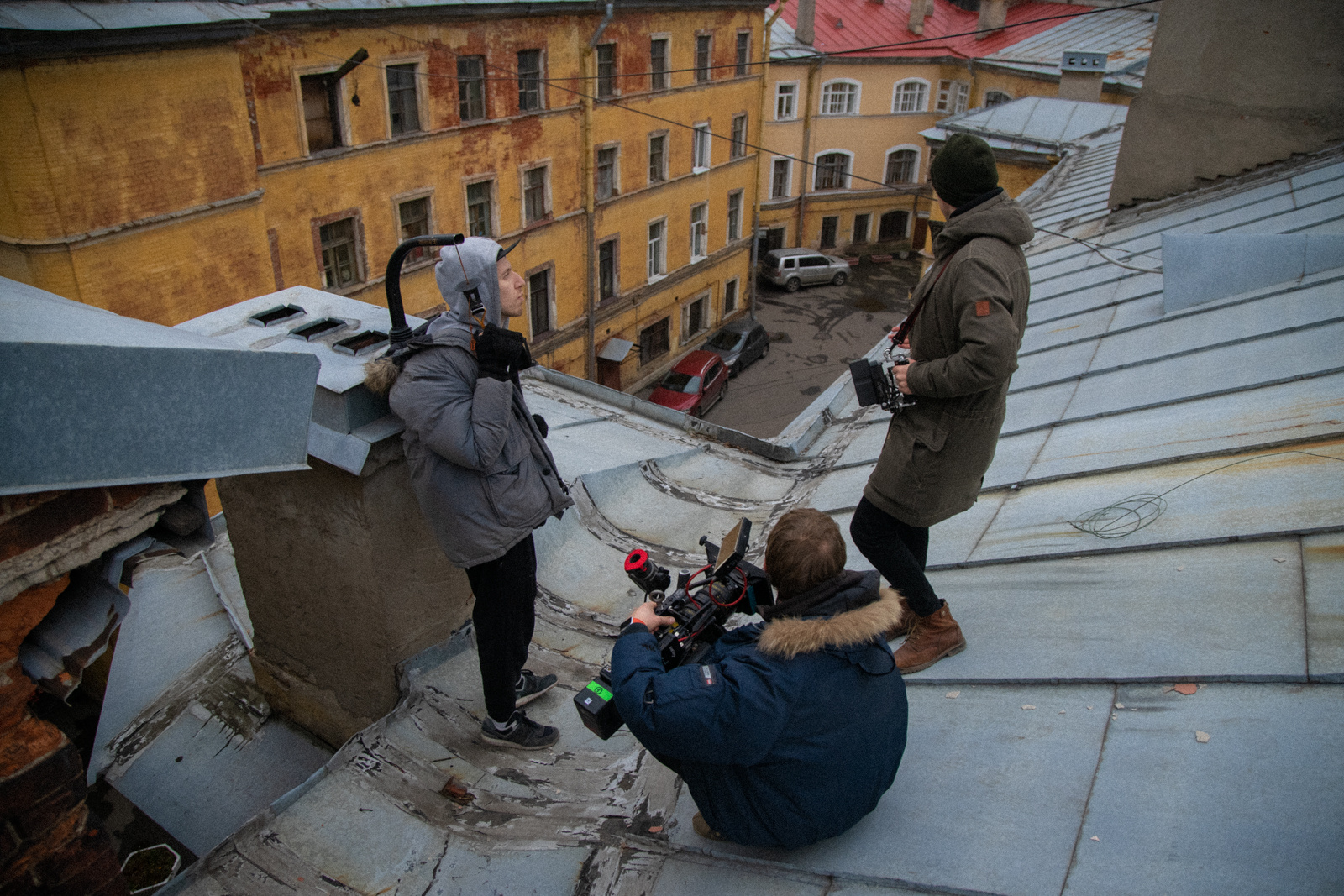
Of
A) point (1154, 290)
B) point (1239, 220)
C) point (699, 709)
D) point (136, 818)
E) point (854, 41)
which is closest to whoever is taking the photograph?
point (699, 709)

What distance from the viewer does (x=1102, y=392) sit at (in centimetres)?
562

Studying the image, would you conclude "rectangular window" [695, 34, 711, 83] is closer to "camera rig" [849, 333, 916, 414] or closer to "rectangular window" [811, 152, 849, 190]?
"rectangular window" [811, 152, 849, 190]

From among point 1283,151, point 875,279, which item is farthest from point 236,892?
point 875,279

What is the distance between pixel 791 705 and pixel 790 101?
2870 cm

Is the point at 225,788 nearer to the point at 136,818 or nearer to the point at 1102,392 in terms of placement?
the point at 136,818

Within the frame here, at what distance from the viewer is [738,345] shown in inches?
902

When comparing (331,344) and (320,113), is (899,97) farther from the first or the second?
(331,344)

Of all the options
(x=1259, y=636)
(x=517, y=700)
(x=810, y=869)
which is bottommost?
(x=517, y=700)

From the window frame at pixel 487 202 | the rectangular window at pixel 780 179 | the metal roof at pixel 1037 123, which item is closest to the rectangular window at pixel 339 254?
the window frame at pixel 487 202

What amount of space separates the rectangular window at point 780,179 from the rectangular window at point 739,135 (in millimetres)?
4836

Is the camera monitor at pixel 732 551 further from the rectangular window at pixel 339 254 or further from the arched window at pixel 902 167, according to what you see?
the arched window at pixel 902 167

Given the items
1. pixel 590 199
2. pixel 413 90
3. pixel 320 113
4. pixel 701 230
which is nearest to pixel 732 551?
pixel 320 113

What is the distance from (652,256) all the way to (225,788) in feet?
65.5

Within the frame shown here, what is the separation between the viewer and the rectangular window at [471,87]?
15648mm
